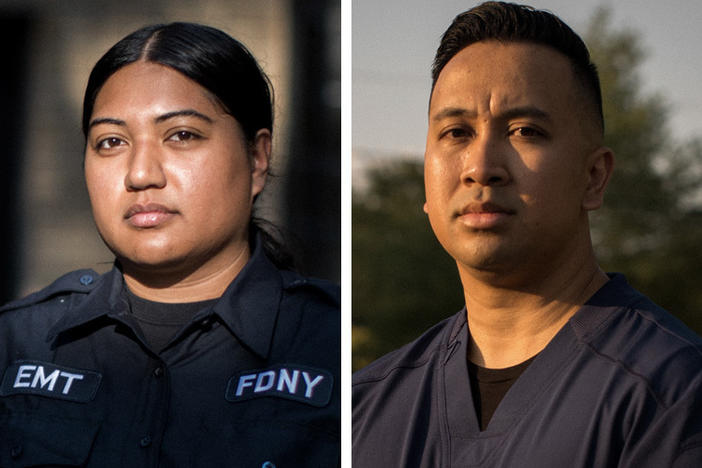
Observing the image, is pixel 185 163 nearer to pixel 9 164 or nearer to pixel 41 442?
pixel 9 164

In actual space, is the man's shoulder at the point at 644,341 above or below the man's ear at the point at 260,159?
below

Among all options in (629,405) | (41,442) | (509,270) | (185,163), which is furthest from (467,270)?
(41,442)

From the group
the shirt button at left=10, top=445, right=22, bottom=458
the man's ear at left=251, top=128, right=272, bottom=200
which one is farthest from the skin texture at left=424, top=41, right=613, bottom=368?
the shirt button at left=10, top=445, right=22, bottom=458

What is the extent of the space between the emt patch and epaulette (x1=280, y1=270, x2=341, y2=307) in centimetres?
24

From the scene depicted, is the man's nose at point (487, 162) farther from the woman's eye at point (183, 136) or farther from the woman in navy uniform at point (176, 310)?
the woman's eye at point (183, 136)

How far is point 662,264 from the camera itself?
2727 mm

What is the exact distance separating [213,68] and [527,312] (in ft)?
4.03

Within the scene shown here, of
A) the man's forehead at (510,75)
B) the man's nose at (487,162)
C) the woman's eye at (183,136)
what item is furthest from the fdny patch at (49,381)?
the man's forehead at (510,75)

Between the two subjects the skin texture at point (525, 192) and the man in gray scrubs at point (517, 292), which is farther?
the skin texture at point (525, 192)

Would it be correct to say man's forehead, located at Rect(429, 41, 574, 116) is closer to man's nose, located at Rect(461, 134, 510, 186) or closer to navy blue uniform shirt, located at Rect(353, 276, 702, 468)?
man's nose, located at Rect(461, 134, 510, 186)

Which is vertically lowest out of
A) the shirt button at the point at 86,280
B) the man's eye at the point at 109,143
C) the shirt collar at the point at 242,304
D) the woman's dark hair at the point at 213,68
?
the shirt collar at the point at 242,304

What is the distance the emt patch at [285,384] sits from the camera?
2.74m

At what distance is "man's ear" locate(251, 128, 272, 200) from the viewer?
2887 millimetres

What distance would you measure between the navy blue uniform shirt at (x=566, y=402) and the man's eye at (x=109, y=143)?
1.07 metres
